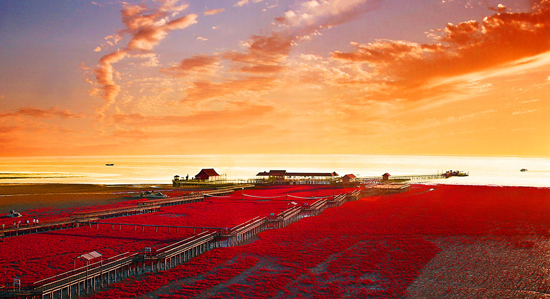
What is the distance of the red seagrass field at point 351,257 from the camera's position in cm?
1988

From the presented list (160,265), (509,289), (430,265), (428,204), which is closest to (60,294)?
(160,265)

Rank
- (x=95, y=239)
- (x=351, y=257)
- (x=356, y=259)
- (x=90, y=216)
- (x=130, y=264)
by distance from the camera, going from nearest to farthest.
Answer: (x=130, y=264)
(x=356, y=259)
(x=351, y=257)
(x=95, y=239)
(x=90, y=216)

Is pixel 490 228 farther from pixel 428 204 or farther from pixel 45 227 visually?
pixel 45 227

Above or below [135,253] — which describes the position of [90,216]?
above

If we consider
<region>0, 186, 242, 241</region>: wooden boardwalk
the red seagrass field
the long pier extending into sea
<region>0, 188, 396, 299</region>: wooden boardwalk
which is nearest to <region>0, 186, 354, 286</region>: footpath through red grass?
the red seagrass field

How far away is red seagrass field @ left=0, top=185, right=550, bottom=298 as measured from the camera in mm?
19875

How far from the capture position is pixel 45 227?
3594 centimetres

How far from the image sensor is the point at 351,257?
84.1 ft

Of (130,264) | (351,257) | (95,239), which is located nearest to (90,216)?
(95,239)

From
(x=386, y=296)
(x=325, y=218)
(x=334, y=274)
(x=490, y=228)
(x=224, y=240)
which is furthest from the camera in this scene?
(x=325, y=218)

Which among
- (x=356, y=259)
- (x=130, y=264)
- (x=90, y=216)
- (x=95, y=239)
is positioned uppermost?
(x=90, y=216)

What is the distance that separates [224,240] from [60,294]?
14.6m

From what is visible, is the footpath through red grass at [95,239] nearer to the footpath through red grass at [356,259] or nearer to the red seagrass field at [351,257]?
the red seagrass field at [351,257]

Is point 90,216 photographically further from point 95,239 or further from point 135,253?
point 135,253
